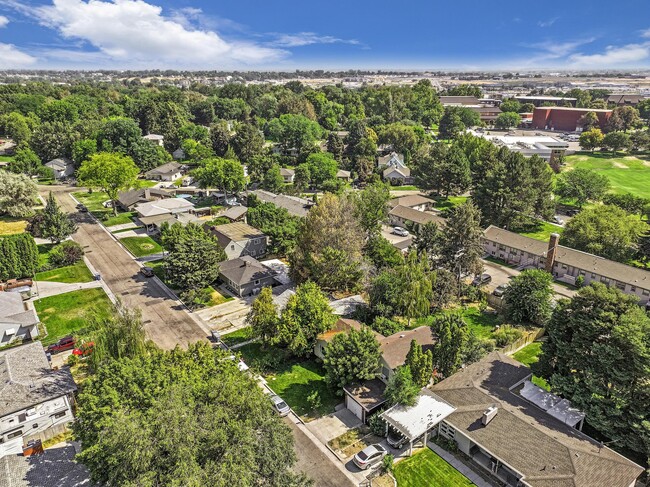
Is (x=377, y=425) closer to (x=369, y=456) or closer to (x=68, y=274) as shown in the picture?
(x=369, y=456)

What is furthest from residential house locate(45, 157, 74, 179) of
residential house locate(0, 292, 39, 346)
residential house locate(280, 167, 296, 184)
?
residential house locate(0, 292, 39, 346)

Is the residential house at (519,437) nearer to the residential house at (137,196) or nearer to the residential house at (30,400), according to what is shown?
the residential house at (30,400)

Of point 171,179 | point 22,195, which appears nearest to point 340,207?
point 22,195

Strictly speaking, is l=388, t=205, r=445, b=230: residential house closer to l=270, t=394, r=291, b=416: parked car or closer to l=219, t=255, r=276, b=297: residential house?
l=219, t=255, r=276, b=297: residential house

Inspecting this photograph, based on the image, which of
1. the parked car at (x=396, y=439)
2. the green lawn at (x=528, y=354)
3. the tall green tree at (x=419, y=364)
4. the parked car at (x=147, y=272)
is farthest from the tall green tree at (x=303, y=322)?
the parked car at (x=147, y=272)

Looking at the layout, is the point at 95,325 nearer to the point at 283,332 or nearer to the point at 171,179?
the point at 283,332

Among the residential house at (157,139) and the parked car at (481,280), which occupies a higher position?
the residential house at (157,139)
